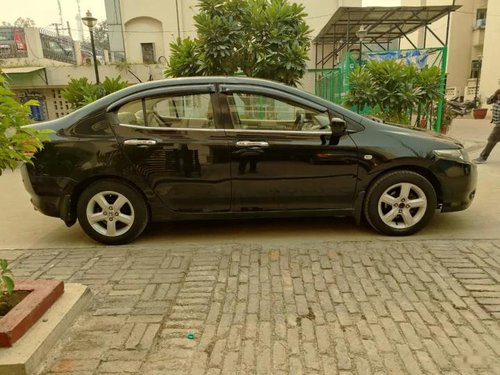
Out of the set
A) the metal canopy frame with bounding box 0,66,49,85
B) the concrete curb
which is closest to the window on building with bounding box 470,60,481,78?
the metal canopy frame with bounding box 0,66,49,85

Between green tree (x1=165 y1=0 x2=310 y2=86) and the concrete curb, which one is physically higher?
green tree (x1=165 y1=0 x2=310 y2=86)

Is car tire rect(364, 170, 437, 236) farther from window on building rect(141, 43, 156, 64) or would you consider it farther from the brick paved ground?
window on building rect(141, 43, 156, 64)

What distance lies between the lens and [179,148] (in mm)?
3875

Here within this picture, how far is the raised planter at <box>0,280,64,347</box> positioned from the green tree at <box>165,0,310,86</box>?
5776 millimetres

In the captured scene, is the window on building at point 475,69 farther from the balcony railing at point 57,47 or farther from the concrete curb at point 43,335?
the concrete curb at point 43,335

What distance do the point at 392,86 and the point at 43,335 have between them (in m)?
7.56

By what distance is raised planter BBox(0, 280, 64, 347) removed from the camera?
2.27 metres

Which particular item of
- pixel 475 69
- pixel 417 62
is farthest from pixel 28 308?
pixel 475 69

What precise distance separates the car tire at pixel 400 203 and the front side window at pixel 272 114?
87cm

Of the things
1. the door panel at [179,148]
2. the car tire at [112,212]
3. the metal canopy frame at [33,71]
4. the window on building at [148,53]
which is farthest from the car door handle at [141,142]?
the window on building at [148,53]

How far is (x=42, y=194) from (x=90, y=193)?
19.0 inches

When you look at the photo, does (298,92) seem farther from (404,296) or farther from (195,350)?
(195,350)

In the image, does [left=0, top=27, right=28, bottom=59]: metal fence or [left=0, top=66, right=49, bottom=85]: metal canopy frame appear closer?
[left=0, top=66, right=49, bottom=85]: metal canopy frame

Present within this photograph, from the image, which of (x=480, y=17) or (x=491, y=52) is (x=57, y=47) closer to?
(x=491, y=52)
